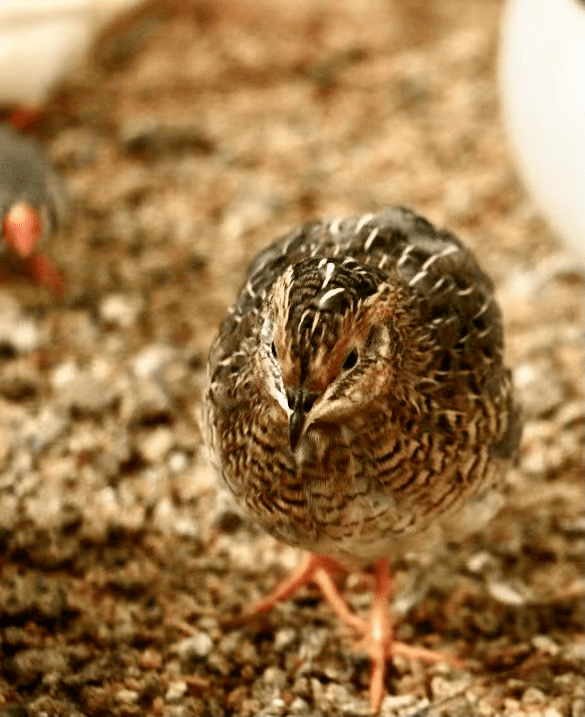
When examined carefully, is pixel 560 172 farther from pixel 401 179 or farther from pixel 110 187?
pixel 110 187

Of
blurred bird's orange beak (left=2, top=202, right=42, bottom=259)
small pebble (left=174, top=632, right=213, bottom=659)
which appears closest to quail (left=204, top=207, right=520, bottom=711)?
small pebble (left=174, top=632, right=213, bottom=659)

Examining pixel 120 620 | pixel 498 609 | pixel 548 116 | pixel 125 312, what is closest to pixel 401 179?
pixel 548 116

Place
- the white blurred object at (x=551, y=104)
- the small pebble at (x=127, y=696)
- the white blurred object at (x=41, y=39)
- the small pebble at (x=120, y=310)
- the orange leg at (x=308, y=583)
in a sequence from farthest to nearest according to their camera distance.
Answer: the white blurred object at (x=41, y=39) → the small pebble at (x=120, y=310) → the white blurred object at (x=551, y=104) → the orange leg at (x=308, y=583) → the small pebble at (x=127, y=696)

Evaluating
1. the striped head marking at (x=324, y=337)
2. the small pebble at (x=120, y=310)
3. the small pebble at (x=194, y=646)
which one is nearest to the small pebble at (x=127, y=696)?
the small pebble at (x=194, y=646)

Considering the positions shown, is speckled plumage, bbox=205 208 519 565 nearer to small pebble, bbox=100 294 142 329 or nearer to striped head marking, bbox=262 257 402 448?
striped head marking, bbox=262 257 402 448

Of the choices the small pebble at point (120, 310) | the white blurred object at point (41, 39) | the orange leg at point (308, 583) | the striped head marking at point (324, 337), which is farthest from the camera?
the white blurred object at point (41, 39)

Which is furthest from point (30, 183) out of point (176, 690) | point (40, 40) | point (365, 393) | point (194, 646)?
point (365, 393)

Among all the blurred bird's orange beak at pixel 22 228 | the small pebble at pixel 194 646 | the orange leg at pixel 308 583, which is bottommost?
the small pebble at pixel 194 646

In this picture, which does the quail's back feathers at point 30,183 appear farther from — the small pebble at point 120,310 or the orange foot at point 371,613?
the orange foot at point 371,613

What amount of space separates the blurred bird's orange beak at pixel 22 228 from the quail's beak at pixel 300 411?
2.22m

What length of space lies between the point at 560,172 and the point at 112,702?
2.22 m

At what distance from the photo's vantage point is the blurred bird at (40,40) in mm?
4605

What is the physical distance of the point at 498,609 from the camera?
116 inches

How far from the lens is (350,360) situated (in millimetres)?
2037
